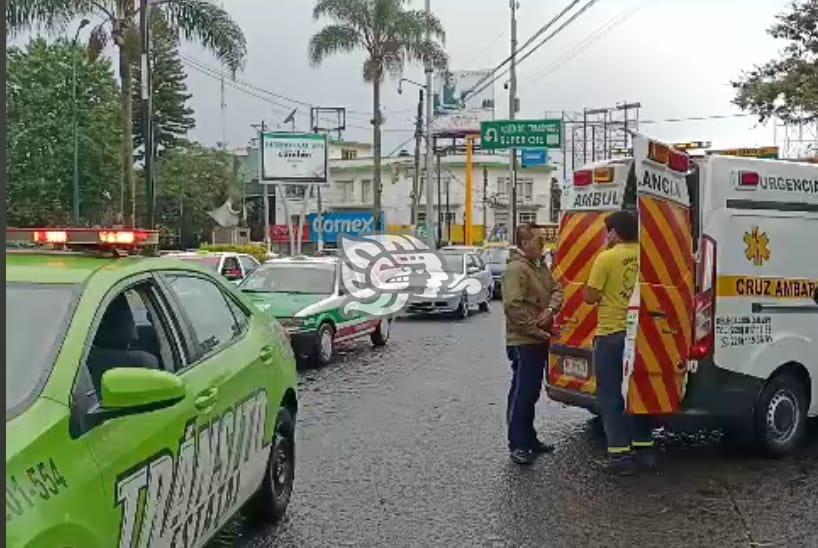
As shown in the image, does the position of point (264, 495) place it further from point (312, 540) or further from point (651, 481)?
point (651, 481)

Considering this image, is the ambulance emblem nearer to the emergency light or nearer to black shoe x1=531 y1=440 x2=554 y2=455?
the emergency light

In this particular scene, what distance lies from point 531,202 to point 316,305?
6291 centimetres

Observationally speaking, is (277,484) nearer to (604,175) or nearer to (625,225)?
(625,225)

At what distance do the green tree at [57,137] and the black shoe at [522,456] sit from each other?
3755cm

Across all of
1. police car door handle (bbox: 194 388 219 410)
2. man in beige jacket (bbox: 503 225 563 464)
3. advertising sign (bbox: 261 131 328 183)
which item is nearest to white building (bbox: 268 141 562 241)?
advertising sign (bbox: 261 131 328 183)

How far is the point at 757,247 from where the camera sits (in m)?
6.94

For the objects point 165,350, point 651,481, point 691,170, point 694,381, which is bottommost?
point 651,481

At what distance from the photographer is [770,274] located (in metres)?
7.04

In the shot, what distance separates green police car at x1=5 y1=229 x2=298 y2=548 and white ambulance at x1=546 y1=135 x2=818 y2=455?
2751 millimetres

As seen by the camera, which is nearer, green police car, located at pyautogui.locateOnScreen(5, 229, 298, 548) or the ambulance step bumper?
green police car, located at pyautogui.locateOnScreen(5, 229, 298, 548)

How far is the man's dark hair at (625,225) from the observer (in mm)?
6760

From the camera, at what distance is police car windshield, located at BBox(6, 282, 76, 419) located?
10.5ft

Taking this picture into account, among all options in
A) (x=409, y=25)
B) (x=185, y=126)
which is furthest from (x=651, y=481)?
(x=185, y=126)

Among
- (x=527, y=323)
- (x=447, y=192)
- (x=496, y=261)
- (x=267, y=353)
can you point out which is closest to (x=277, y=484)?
(x=267, y=353)
